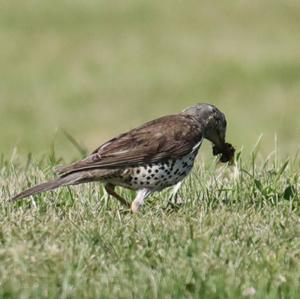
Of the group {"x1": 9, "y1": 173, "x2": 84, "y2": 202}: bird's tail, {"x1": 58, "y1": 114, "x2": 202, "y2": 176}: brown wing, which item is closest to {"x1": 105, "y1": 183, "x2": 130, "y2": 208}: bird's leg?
{"x1": 58, "y1": 114, "x2": 202, "y2": 176}: brown wing

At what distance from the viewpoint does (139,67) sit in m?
24.3

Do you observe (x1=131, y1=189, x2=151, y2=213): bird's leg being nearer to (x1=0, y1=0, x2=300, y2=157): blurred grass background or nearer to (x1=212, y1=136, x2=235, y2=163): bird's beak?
(x1=212, y1=136, x2=235, y2=163): bird's beak

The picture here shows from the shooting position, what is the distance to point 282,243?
7363 millimetres

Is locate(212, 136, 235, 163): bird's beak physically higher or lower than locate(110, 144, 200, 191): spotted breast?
lower

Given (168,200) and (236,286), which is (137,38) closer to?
(168,200)

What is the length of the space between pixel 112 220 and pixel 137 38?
18.7m

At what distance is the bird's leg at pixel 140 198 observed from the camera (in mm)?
8570

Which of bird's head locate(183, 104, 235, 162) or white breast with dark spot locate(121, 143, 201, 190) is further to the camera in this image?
bird's head locate(183, 104, 235, 162)

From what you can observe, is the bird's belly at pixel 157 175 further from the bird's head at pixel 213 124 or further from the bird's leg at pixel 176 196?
the bird's head at pixel 213 124

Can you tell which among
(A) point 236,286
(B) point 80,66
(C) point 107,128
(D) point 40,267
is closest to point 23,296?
(D) point 40,267

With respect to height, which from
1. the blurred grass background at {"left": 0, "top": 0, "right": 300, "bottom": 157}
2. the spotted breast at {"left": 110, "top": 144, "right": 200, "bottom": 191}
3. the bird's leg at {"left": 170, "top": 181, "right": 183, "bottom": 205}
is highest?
the spotted breast at {"left": 110, "top": 144, "right": 200, "bottom": 191}

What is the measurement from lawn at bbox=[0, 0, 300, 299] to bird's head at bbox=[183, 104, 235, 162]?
0.56 feet

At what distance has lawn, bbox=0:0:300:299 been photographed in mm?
6820

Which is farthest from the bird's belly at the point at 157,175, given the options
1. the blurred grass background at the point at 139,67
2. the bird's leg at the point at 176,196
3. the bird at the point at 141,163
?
the blurred grass background at the point at 139,67
